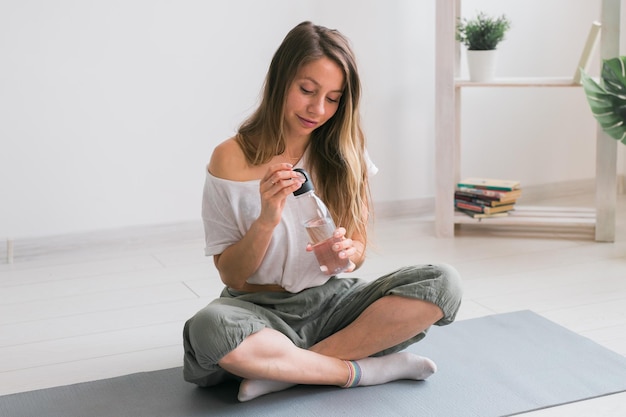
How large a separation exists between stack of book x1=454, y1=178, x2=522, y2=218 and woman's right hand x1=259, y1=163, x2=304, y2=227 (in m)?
1.63

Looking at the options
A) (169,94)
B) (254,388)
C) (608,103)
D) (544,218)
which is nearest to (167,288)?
(169,94)

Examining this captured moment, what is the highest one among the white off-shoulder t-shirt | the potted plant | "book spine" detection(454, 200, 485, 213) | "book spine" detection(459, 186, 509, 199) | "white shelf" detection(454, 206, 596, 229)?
the potted plant

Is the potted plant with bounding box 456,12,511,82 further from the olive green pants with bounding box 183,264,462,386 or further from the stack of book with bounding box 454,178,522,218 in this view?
the olive green pants with bounding box 183,264,462,386

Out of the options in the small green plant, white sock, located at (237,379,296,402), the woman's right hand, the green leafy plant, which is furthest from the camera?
the small green plant

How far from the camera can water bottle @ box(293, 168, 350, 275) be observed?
1.67m

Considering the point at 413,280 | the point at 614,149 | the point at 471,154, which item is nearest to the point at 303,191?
the point at 413,280

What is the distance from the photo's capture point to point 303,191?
166 centimetres

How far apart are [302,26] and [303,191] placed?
0.37 m

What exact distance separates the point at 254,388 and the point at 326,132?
21.6 inches

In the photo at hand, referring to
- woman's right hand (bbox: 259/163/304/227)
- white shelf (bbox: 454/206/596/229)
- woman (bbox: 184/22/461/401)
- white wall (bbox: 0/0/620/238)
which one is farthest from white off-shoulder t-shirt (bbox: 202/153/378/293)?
white shelf (bbox: 454/206/596/229)

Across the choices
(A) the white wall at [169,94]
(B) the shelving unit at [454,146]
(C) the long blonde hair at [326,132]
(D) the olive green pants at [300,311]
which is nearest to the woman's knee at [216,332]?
(D) the olive green pants at [300,311]

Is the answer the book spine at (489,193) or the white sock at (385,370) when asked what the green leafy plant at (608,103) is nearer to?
the book spine at (489,193)

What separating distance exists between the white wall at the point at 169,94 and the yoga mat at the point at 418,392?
1.24 m

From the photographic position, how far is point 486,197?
10.5ft
